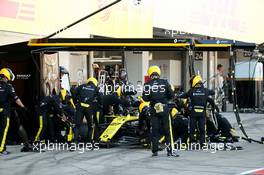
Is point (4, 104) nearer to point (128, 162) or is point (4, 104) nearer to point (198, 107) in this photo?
point (128, 162)

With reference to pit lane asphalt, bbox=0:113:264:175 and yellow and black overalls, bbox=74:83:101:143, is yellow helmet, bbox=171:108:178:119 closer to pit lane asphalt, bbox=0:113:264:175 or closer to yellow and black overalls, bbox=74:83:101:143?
pit lane asphalt, bbox=0:113:264:175

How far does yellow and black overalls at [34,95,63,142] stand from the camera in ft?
47.0

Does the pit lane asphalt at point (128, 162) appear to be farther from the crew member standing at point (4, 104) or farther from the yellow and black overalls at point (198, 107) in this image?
the yellow and black overalls at point (198, 107)

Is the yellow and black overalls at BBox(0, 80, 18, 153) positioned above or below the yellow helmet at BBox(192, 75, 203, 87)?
below

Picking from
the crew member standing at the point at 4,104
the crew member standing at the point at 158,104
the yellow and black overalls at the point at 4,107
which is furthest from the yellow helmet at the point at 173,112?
the yellow and black overalls at the point at 4,107

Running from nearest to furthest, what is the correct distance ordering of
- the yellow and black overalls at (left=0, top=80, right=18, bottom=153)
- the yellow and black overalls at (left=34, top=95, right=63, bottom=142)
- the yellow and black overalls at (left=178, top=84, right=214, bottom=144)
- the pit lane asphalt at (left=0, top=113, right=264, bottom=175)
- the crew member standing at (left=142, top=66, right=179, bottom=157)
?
1. the pit lane asphalt at (left=0, top=113, right=264, bottom=175)
2. the crew member standing at (left=142, top=66, right=179, bottom=157)
3. the yellow and black overalls at (left=0, top=80, right=18, bottom=153)
4. the yellow and black overalls at (left=178, top=84, right=214, bottom=144)
5. the yellow and black overalls at (left=34, top=95, right=63, bottom=142)

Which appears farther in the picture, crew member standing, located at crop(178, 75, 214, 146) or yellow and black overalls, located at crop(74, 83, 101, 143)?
yellow and black overalls, located at crop(74, 83, 101, 143)

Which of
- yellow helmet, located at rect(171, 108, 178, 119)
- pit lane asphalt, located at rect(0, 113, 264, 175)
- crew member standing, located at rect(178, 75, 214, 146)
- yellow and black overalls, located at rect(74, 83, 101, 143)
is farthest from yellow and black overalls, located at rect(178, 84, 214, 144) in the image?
yellow and black overalls, located at rect(74, 83, 101, 143)

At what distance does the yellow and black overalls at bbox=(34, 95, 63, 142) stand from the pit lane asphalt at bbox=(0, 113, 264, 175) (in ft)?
2.58

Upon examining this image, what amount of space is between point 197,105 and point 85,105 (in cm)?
274

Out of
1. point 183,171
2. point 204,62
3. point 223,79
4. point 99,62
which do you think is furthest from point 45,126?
point 204,62

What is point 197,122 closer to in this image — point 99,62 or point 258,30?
point 99,62

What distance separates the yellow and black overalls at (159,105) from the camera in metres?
12.5

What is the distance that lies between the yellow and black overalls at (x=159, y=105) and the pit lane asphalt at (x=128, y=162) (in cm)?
52
